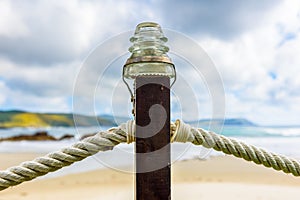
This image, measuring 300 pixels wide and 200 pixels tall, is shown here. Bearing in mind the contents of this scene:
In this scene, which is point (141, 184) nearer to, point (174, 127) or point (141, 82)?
point (174, 127)

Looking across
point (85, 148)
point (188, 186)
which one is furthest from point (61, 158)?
point (188, 186)

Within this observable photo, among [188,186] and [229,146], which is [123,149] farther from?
[188,186]

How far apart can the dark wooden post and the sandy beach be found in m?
4.51

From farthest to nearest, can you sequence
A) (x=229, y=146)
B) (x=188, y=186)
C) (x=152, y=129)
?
(x=188, y=186)
(x=229, y=146)
(x=152, y=129)

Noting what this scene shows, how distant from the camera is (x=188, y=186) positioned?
258 inches

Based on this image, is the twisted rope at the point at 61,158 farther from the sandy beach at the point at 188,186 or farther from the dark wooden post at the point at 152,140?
the sandy beach at the point at 188,186

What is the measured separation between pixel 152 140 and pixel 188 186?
5.58 m

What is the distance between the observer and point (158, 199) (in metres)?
1.19

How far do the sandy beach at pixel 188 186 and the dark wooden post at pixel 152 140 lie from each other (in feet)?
14.8

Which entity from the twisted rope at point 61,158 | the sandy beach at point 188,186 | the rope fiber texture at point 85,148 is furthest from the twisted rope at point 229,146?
the sandy beach at point 188,186

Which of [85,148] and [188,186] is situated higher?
[188,186]

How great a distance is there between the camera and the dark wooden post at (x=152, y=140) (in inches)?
46.7

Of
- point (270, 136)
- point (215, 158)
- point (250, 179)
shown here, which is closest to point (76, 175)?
point (250, 179)

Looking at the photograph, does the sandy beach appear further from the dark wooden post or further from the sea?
the dark wooden post
